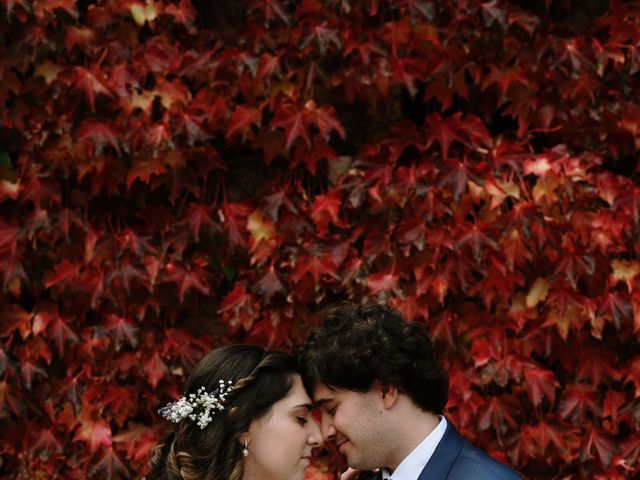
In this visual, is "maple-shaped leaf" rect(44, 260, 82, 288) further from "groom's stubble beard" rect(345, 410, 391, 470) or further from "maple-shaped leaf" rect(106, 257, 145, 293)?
"groom's stubble beard" rect(345, 410, 391, 470)

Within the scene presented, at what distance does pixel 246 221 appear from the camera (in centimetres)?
435

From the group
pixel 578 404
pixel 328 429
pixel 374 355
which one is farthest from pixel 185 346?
pixel 578 404

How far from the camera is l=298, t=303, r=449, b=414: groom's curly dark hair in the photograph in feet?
10.4

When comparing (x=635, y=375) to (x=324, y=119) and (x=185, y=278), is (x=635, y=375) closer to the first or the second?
(x=324, y=119)

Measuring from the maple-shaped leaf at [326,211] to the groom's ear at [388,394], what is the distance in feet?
4.09

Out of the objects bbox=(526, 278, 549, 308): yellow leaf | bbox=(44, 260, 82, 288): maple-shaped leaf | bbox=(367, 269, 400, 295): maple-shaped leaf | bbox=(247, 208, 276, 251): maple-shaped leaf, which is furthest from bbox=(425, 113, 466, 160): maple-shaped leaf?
bbox=(44, 260, 82, 288): maple-shaped leaf

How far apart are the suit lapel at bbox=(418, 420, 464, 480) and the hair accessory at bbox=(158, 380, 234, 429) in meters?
0.77

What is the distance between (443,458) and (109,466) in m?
1.90

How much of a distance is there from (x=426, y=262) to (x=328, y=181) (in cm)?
68

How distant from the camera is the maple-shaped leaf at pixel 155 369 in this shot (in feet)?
13.9

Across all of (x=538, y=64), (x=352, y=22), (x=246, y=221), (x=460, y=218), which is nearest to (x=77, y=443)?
(x=246, y=221)

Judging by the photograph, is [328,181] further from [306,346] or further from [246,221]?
[306,346]

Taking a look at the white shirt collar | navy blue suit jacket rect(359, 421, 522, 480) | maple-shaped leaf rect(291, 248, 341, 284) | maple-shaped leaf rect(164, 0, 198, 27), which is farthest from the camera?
maple-shaped leaf rect(164, 0, 198, 27)

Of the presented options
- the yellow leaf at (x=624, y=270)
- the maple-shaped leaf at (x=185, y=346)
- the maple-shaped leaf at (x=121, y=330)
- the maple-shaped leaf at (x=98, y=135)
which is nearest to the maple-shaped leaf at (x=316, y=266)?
the maple-shaped leaf at (x=185, y=346)
